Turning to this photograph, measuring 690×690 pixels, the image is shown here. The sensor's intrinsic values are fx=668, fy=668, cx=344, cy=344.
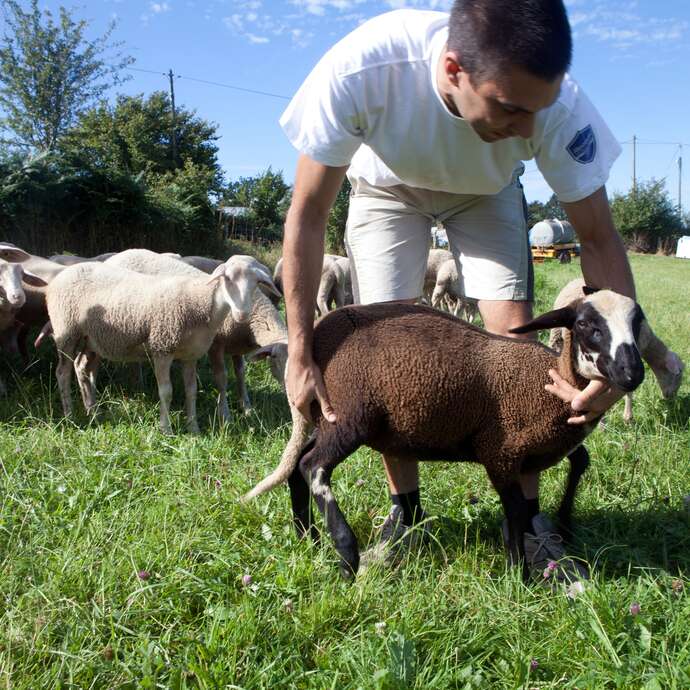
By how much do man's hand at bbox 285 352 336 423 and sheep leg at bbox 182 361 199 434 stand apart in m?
2.53

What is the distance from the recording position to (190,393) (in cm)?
501

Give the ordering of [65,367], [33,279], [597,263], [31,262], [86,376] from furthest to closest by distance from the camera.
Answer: [31,262]
[33,279]
[86,376]
[65,367]
[597,263]

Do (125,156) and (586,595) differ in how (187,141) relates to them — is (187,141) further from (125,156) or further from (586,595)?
(586,595)

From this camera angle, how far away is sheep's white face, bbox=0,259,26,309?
5.21 meters

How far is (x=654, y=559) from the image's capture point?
270cm

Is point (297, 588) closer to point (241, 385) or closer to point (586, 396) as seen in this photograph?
point (586, 396)

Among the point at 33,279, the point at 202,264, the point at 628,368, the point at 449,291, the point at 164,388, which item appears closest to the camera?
the point at 628,368

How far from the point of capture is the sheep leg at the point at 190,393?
15.6ft

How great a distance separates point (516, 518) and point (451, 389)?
1.74ft

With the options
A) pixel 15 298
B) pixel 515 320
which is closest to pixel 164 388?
pixel 15 298

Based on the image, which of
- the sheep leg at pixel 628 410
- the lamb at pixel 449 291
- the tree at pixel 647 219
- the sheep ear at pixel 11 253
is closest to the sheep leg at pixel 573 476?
the sheep leg at pixel 628 410

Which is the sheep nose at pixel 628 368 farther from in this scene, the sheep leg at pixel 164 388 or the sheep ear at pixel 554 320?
the sheep leg at pixel 164 388

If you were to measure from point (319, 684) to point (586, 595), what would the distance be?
925mm

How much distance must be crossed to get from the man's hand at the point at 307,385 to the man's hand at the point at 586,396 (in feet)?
2.62
